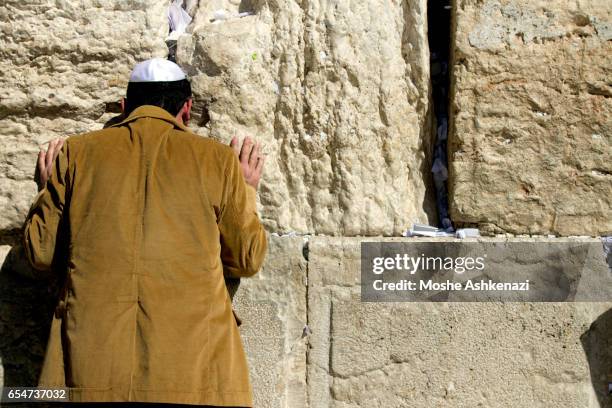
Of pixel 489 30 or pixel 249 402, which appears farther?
pixel 489 30

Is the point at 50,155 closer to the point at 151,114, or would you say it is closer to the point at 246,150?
the point at 151,114

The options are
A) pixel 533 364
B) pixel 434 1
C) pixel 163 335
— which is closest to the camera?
pixel 163 335

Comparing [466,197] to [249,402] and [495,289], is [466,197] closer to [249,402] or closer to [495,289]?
[495,289]

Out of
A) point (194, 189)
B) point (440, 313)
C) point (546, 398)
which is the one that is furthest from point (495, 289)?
point (194, 189)

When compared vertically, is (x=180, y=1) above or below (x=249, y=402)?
above

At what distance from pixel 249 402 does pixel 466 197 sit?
1.17m

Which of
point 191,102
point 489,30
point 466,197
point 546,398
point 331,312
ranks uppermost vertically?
point 489,30

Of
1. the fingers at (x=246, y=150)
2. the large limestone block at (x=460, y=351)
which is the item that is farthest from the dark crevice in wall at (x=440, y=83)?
the fingers at (x=246, y=150)

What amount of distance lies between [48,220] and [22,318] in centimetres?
57

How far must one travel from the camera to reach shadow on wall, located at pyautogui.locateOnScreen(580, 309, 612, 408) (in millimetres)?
3611

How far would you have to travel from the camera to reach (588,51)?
371 cm

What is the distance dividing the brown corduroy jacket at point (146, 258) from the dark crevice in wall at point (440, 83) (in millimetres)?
924

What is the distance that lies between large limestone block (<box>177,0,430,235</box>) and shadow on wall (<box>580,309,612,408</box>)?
2.64 ft

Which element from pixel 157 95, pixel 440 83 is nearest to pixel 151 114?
pixel 157 95
